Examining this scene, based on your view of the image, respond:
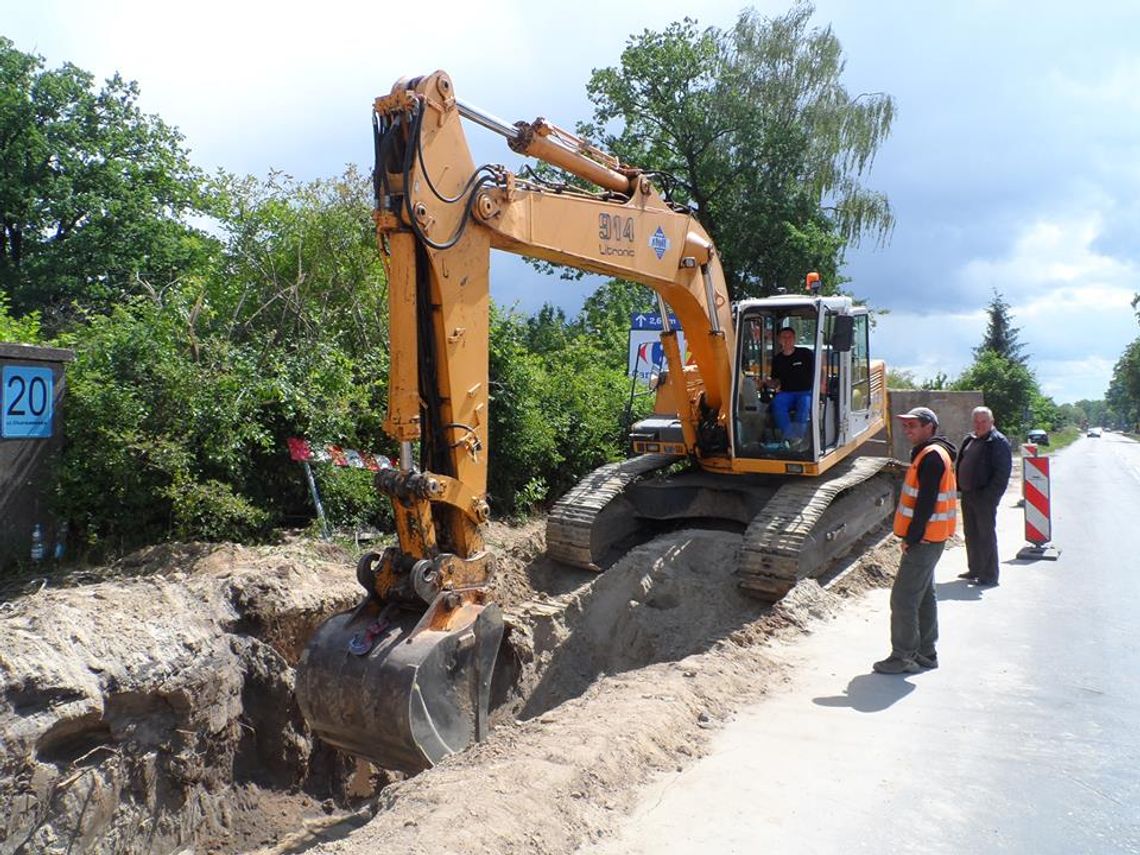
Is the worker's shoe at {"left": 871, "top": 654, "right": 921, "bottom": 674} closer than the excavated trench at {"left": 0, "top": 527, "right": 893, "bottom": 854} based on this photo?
No

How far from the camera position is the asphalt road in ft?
13.1

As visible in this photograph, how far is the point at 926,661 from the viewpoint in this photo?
6273 mm

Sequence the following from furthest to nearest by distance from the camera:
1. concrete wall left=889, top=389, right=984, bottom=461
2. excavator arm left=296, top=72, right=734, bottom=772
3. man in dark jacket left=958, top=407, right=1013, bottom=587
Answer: concrete wall left=889, top=389, right=984, bottom=461 < man in dark jacket left=958, top=407, right=1013, bottom=587 < excavator arm left=296, top=72, right=734, bottom=772

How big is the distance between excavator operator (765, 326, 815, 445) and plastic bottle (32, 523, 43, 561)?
679 centimetres

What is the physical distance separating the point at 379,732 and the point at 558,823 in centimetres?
122

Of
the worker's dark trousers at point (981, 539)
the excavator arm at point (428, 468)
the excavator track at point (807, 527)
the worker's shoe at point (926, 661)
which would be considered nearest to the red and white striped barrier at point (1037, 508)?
the worker's dark trousers at point (981, 539)

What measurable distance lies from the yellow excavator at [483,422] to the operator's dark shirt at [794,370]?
3.2 inches

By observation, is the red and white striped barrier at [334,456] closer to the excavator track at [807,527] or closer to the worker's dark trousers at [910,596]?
the excavator track at [807,527]

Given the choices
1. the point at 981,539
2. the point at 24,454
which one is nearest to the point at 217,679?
the point at 24,454

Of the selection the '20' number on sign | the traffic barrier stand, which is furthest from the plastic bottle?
the traffic barrier stand

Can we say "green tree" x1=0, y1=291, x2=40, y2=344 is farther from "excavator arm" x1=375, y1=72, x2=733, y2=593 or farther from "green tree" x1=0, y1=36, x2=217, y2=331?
"green tree" x1=0, y1=36, x2=217, y2=331

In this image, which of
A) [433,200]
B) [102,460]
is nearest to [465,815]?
[433,200]

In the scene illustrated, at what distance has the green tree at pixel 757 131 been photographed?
24.1 metres

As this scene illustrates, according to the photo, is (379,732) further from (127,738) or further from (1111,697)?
(1111,697)
